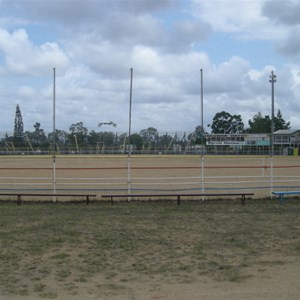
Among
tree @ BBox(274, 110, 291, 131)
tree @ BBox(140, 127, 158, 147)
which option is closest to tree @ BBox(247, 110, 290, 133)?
tree @ BBox(274, 110, 291, 131)

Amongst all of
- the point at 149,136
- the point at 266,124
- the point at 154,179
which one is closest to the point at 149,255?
the point at 154,179

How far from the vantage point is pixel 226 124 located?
15175 centimetres

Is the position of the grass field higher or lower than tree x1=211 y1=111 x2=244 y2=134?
lower

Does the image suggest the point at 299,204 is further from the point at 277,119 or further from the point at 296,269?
the point at 277,119

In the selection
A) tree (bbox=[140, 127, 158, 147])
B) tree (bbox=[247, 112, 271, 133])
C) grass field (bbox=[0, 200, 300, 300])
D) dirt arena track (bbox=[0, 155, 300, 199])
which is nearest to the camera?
grass field (bbox=[0, 200, 300, 300])

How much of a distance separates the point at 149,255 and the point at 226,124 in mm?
146760

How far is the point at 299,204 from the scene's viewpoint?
15281 millimetres

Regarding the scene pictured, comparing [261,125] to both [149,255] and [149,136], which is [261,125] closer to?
[149,136]

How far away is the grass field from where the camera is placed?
5797 millimetres

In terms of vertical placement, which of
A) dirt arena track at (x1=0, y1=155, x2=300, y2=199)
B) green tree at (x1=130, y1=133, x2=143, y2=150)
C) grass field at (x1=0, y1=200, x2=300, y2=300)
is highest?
green tree at (x1=130, y1=133, x2=143, y2=150)

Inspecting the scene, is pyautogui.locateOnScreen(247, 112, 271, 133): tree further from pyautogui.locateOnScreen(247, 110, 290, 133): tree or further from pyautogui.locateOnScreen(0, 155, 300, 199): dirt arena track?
pyautogui.locateOnScreen(0, 155, 300, 199): dirt arena track

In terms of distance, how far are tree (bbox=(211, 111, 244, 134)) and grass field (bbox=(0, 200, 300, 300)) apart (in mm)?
139705

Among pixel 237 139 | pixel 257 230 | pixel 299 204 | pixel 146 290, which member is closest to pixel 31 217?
pixel 257 230

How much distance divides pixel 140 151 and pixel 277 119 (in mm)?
83080
